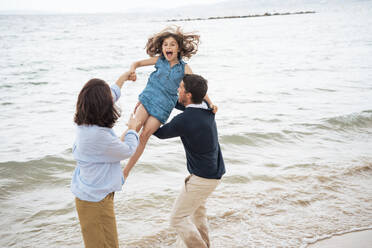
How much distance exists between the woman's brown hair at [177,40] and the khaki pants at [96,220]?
2.01 metres

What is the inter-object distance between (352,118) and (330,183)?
4391 mm

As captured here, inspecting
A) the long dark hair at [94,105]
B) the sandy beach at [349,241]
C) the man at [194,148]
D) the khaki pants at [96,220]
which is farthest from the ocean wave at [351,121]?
the long dark hair at [94,105]

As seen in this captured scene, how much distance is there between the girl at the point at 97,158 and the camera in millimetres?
2494

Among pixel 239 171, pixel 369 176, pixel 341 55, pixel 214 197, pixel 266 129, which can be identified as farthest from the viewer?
pixel 341 55

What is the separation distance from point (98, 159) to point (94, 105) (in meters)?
0.40

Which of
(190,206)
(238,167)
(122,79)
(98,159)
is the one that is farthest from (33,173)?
(98,159)

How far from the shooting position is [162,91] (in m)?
3.97

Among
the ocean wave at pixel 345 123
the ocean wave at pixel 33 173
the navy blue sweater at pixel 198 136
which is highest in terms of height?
the navy blue sweater at pixel 198 136

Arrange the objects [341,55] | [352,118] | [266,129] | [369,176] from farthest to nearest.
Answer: [341,55] < [352,118] < [266,129] < [369,176]

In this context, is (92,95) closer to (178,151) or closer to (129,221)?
(129,221)

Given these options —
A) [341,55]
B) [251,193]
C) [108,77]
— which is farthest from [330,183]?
[341,55]

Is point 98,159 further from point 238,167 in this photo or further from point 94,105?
point 238,167

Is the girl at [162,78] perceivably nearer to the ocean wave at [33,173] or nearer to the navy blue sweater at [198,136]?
the navy blue sweater at [198,136]

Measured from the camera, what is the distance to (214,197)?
5285mm
